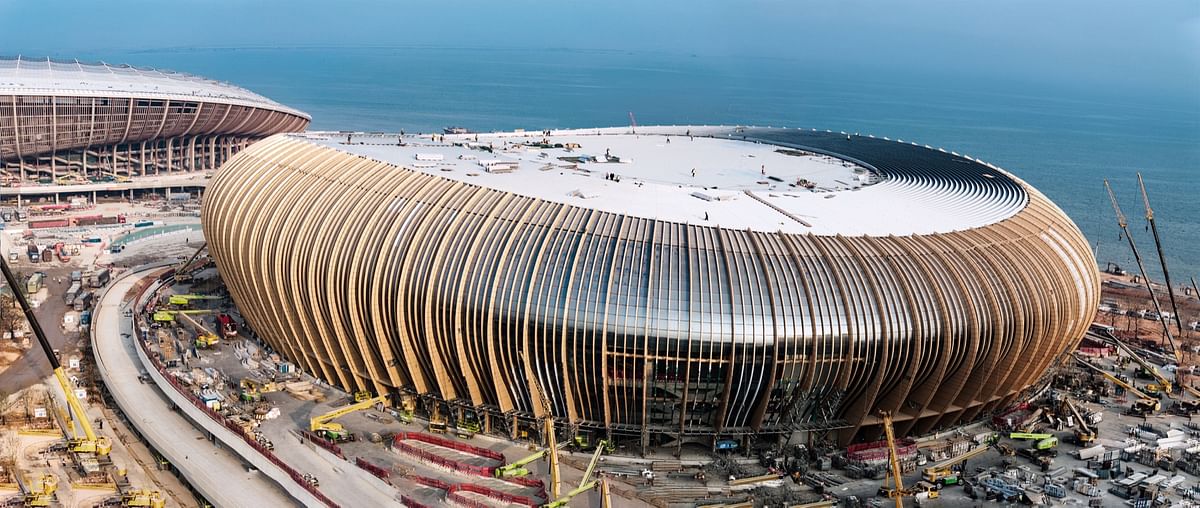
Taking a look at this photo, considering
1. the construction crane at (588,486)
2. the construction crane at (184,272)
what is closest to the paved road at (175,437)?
the construction crane at (184,272)

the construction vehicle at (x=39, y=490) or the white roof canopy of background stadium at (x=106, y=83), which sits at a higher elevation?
the white roof canopy of background stadium at (x=106, y=83)

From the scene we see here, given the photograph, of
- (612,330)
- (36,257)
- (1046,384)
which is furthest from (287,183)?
(1046,384)

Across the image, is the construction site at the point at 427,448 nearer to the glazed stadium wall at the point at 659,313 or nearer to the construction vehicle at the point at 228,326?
the construction vehicle at the point at 228,326

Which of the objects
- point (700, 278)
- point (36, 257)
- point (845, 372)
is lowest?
point (36, 257)

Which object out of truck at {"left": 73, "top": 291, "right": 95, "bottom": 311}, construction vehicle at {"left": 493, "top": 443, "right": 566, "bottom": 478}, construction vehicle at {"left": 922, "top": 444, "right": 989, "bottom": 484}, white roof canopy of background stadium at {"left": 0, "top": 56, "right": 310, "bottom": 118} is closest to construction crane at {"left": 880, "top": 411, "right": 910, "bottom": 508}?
construction vehicle at {"left": 922, "top": 444, "right": 989, "bottom": 484}

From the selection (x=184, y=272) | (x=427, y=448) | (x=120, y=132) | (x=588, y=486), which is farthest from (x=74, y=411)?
(x=120, y=132)

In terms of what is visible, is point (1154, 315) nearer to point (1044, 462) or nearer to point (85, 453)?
point (1044, 462)
